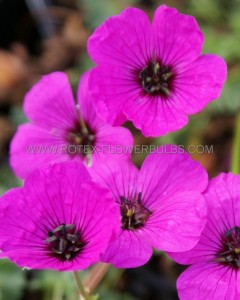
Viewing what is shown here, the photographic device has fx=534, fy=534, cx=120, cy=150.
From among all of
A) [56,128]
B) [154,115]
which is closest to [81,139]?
[56,128]

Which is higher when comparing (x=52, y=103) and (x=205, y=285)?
(x=52, y=103)

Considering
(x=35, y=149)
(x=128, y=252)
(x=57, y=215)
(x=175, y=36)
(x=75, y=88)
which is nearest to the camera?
(x=128, y=252)

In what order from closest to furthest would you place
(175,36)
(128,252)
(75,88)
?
(128,252)
(175,36)
(75,88)

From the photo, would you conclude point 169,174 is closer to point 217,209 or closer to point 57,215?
point 217,209

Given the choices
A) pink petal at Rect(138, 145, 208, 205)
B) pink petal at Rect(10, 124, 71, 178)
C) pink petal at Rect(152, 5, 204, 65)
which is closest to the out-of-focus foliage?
pink petal at Rect(10, 124, 71, 178)

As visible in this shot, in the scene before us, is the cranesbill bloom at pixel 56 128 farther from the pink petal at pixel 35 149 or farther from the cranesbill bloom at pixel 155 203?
the cranesbill bloom at pixel 155 203

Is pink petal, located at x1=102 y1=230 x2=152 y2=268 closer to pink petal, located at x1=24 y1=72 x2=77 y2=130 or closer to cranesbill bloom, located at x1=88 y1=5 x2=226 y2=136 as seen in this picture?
cranesbill bloom, located at x1=88 y1=5 x2=226 y2=136

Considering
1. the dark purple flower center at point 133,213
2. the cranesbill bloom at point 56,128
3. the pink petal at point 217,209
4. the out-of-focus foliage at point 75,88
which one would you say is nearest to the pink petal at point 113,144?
the cranesbill bloom at point 56,128
